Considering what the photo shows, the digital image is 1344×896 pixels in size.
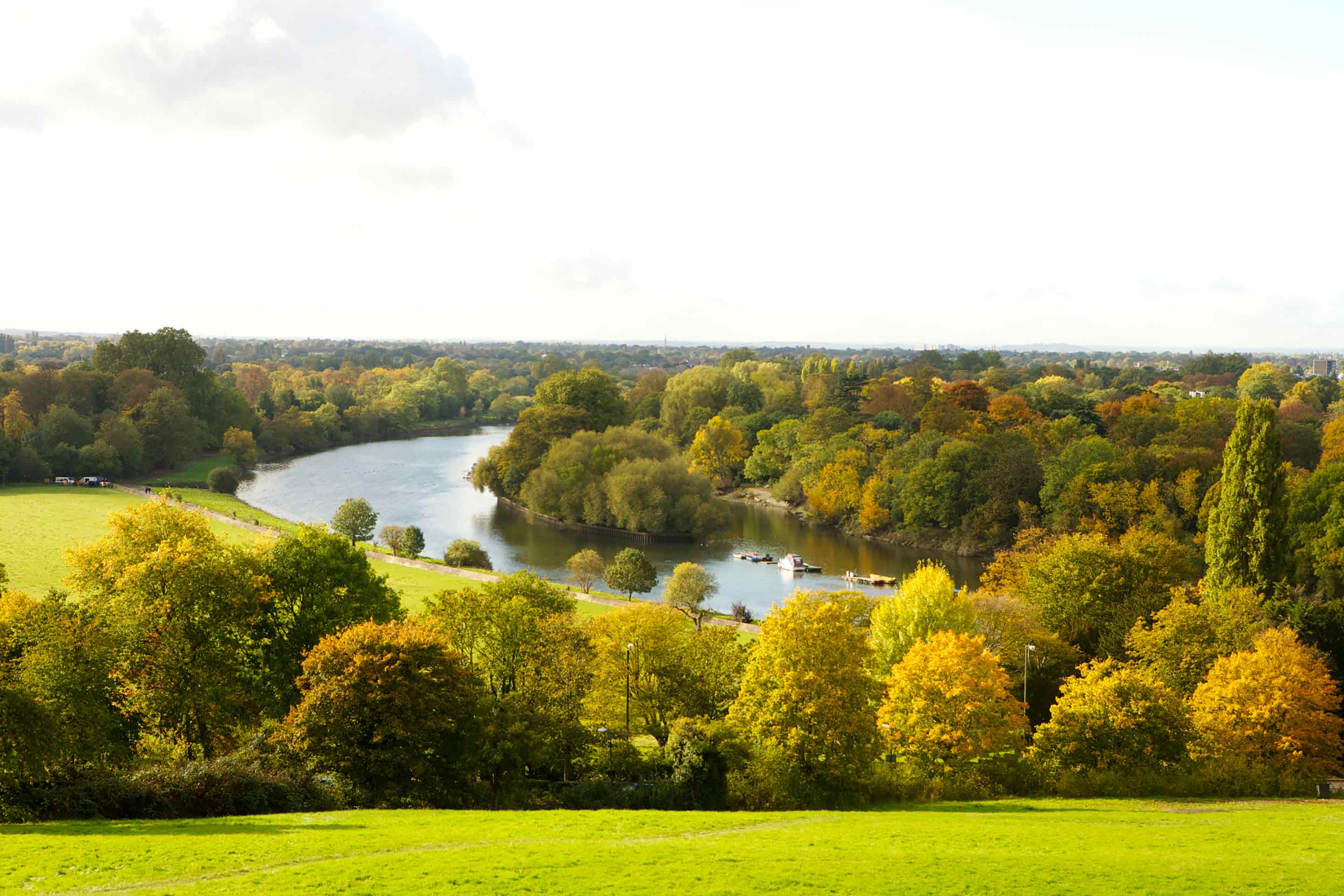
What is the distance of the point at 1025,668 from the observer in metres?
27.7

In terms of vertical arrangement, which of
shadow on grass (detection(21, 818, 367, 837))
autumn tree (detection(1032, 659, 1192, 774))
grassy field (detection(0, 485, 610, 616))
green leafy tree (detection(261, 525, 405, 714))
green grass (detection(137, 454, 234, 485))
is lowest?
green grass (detection(137, 454, 234, 485))

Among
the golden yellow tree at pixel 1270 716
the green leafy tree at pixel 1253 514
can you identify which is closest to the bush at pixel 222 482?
the green leafy tree at pixel 1253 514

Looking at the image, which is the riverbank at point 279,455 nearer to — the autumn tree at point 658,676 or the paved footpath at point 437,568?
the paved footpath at point 437,568

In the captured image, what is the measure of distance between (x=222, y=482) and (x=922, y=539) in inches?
1980

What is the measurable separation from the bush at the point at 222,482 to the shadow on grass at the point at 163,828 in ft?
197

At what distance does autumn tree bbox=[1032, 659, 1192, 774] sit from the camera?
21.6 meters

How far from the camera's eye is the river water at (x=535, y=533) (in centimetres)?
5034

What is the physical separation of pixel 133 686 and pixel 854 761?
49.1 ft

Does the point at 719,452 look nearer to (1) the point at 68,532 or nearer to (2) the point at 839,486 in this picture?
(2) the point at 839,486

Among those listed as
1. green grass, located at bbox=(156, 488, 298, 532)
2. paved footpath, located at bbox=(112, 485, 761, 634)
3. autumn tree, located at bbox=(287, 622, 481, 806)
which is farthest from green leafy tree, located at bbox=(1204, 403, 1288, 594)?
green grass, located at bbox=(156, 488, 298, 532)

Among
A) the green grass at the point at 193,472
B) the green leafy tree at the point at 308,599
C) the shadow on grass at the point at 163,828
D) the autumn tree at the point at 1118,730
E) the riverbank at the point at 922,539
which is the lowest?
the riverbank at the point at 922,539

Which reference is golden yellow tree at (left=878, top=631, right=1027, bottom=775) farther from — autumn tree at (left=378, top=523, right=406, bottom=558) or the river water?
autumn tree at (left=378, top=523, right=406, bottom=558)

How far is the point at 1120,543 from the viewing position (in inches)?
1447

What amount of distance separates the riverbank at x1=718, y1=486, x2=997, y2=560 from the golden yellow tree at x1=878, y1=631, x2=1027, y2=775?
34.1 meters
